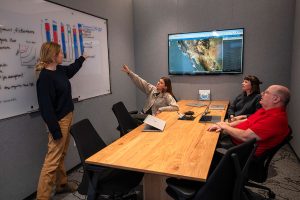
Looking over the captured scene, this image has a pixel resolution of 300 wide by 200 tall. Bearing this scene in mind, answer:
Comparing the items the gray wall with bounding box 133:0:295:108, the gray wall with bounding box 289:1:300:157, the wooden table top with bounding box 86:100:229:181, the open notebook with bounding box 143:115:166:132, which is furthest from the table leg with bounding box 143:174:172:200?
the gray wall with bounding box 133:0:295:108

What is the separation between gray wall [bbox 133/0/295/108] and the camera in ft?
13.0

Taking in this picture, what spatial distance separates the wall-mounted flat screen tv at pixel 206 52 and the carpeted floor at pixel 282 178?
1636 mm

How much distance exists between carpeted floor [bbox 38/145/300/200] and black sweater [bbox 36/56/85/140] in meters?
0.90

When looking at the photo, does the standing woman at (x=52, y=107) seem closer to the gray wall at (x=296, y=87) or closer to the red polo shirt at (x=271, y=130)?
the red polo shirt at (x=271, y=130)

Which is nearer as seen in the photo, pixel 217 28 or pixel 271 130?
pixel 271 130

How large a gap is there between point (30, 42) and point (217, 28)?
3.13 meters

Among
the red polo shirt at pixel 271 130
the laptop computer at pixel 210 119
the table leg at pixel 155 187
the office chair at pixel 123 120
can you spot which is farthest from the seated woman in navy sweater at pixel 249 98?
the table leg at pixel 155 187

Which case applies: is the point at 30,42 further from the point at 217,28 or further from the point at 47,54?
the point at 217,28

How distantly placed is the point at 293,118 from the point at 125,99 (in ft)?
9.55

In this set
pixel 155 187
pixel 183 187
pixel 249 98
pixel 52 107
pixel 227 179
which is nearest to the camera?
pixel 227 179

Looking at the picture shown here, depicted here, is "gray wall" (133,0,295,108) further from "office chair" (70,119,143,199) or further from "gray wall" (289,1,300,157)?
"office chair" (70,119,143,199)

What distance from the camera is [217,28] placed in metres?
4.25

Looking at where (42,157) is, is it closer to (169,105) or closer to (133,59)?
(169,105)

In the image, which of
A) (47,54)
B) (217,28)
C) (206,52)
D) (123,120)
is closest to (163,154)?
(123,120)
